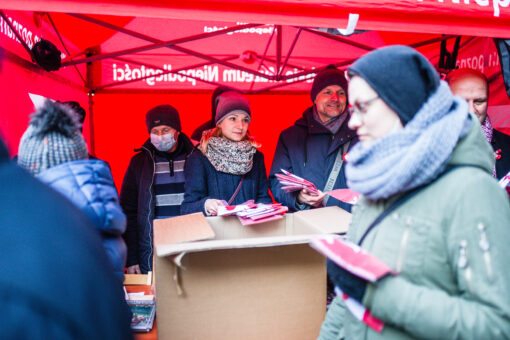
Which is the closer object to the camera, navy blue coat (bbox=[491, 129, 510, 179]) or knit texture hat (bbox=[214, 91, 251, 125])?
navy blue coat (bbox=[491, 129, 510, 179])

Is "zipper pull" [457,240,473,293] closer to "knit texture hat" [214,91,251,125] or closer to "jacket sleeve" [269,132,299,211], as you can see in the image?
"jacket sleeve" [269,132,299,211]

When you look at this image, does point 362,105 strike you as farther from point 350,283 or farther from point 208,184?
point 208,184

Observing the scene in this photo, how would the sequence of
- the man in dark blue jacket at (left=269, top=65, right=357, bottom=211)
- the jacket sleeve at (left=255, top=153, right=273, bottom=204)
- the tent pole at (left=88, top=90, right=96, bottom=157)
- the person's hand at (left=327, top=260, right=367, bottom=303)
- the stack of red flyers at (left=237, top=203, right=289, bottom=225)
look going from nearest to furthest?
1. the person's hand at (left=327, top=260, right=367, bottom=303)
2. the stack of red flyers at (left=237, top=203, right=289, bottom=225)
3. the man in dark blue jacket at (left=269, top=65, right=357, bottom=211)
4. the jacket sleeve at (left=255, top=153, right=273, bottom=204)
5. the tent pole at (left=88, top=90, right=96, bottom=157)

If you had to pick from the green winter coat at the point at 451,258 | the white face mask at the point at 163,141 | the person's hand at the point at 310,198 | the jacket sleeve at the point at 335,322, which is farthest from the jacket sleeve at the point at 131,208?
the green winter coat at the point at 451,258

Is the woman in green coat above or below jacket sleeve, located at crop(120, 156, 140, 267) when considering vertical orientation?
above

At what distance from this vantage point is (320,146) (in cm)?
285

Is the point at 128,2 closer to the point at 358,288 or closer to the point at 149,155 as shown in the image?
the point at 358,288

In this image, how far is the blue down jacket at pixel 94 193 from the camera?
4.05ft

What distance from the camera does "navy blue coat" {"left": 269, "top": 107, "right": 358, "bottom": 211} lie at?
9.08 feet

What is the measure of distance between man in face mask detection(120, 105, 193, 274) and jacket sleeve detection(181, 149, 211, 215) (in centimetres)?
47

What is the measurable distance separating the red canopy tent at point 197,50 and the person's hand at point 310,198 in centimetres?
110

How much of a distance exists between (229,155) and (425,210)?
77.4 inches

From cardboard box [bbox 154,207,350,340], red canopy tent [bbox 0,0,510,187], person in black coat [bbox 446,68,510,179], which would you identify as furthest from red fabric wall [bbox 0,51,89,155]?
person in black coat [bbox 446,68,510,179]

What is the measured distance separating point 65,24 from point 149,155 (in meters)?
1.40
